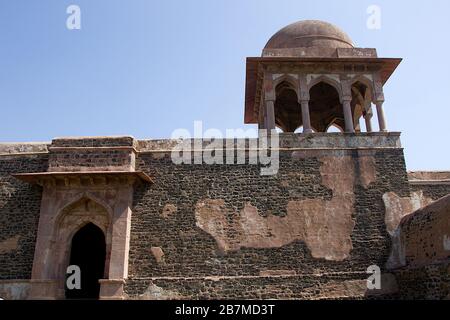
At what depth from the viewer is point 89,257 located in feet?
40.3

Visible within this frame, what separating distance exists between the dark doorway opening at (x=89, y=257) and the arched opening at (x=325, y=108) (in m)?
8.97

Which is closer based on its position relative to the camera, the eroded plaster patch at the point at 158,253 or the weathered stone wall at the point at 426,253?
the weathered stone wall at the point at 426,253

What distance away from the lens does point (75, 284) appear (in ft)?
36.4

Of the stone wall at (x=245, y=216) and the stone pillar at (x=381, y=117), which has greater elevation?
the stone pillar at (x=381, y=117)

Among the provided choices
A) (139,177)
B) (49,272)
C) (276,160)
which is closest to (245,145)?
(276,160)

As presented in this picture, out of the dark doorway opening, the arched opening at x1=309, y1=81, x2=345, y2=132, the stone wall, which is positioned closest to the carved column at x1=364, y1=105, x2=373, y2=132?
the stone wall

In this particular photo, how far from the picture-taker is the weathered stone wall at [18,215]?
1112cm

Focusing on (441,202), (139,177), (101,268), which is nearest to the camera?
(441,202)

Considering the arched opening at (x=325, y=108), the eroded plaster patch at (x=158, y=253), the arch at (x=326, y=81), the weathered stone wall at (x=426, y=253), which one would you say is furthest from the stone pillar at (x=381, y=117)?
the eroded plaster patch at (x=158, y=253)

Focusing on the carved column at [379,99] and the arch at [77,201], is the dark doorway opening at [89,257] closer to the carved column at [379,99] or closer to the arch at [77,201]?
the arch at [77,201]

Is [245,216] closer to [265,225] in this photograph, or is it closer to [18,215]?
[265,225]

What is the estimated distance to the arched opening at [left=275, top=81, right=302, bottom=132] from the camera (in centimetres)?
1631

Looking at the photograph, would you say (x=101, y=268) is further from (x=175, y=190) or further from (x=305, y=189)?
(x=305, y=189)

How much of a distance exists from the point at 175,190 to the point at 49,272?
12.1ft
